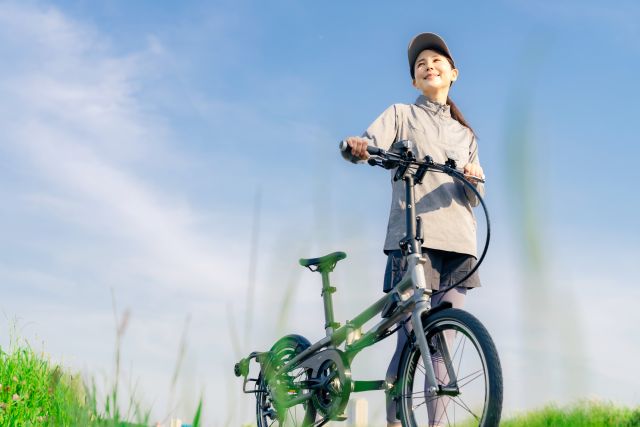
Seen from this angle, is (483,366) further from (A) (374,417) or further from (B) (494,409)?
(A) (374,417)

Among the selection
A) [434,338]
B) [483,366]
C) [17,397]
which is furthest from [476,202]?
[17,397]

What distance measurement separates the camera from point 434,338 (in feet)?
11.8

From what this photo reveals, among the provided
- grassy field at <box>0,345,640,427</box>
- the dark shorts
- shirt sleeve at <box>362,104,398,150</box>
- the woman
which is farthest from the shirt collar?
grassy field at <box>0,345,640,427</box>

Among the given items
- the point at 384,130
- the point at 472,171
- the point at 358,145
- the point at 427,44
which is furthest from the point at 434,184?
the point at 427,44

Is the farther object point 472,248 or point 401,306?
point 472,248

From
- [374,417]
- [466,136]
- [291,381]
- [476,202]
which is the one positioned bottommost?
[374,417]

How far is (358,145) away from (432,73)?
1.07 meters

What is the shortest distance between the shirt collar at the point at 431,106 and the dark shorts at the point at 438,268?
36.3 inches

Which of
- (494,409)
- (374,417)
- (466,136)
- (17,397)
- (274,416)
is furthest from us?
(17,397)

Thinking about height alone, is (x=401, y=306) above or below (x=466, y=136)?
below

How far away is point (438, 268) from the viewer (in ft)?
13.5

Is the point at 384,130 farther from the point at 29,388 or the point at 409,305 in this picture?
the point at 29,388

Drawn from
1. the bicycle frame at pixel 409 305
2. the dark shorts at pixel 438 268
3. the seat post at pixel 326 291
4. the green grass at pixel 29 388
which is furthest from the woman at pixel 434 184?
the green grass at pixel 29 388

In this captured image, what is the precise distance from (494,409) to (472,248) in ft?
3.97
